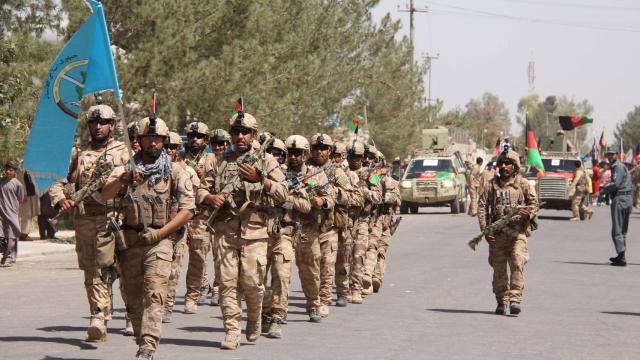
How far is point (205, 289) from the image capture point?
576 inches

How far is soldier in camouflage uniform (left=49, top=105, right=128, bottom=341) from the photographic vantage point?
10.7 metres

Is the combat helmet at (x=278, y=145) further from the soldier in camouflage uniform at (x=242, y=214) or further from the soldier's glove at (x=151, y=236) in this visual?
the soldier's glove at (x=151, y=236)

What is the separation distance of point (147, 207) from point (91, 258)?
5.37ft

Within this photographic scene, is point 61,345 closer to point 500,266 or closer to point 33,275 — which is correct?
point 500,266

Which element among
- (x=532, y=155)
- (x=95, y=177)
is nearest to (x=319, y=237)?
(x=95, y=177)

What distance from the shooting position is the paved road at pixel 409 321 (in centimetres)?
1063

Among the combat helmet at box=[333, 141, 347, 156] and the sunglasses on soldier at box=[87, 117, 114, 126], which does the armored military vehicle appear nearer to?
the combat helmet at box=[333, 141, 347, 156]

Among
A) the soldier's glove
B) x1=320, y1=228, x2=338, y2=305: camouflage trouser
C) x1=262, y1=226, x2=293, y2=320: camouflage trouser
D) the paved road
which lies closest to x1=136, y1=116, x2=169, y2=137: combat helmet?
the soldier's glove

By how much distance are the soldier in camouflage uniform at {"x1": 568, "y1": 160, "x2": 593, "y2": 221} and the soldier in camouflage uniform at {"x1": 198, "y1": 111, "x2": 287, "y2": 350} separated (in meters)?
29.1

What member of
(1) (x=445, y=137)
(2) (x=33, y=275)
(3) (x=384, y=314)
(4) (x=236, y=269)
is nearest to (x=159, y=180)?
(4) (x=236, y=269)

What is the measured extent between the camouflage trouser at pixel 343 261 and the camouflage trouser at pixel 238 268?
3.72m

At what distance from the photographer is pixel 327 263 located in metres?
13.4

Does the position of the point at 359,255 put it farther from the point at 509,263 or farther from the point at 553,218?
the point at 553,218

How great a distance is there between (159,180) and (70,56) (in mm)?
1800
